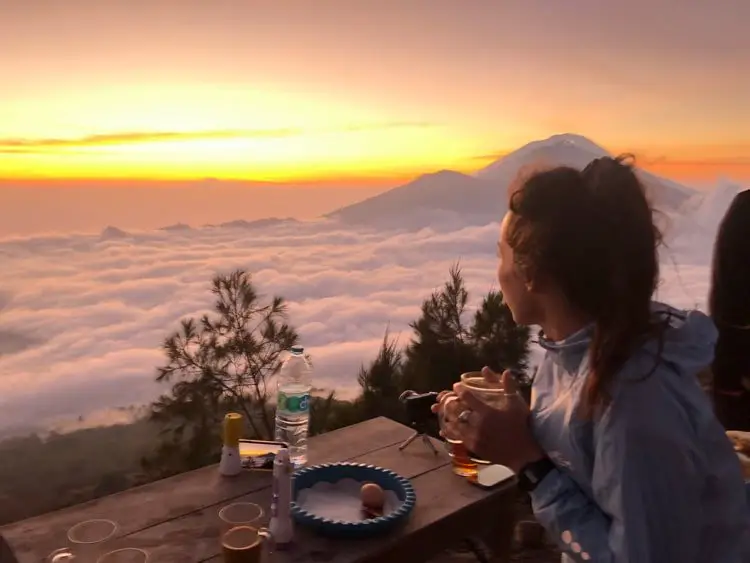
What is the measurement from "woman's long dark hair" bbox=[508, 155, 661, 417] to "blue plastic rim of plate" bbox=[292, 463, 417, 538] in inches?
22.5

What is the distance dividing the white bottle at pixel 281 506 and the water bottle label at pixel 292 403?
424 mm

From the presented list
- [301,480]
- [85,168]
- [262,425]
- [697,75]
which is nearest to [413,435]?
[301,480]

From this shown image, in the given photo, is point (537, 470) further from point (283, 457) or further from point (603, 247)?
point (283, 457)

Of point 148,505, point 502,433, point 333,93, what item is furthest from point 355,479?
point 333,93

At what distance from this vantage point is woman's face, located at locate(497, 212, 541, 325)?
1.31m

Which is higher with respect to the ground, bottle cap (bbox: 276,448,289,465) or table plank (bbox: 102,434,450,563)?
bottle cap (bbox: 276,448,289,465)

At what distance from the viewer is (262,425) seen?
2.66m

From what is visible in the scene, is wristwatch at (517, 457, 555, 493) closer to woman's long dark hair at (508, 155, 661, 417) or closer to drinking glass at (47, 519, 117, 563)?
woman's long dark hair at (508, 155, 661, 417)

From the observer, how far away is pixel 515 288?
133 centimetres

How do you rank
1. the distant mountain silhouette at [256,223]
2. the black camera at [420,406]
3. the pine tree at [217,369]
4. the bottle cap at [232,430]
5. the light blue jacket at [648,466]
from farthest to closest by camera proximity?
the distant mountain silhouette at [256,223] < the pine tree at [217,369] < the black camera at [420,406] < the bottle cap at [232,430] < the light blue jacket at [648,466]

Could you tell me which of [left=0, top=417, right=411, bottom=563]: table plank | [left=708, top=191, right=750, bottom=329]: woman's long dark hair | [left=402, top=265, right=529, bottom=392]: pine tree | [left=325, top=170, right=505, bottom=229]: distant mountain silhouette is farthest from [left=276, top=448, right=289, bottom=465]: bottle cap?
[left=325, top=170, right=505, bottom=229]: distant mountain silhouette

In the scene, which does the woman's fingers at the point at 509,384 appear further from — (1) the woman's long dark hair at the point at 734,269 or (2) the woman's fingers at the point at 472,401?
(1) the woman's long dark hair at the point at 734,269

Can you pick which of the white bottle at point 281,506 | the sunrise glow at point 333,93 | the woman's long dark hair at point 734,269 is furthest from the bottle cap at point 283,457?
the woman's long dark hair at point 734,269

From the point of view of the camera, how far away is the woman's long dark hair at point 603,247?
1161 mm
